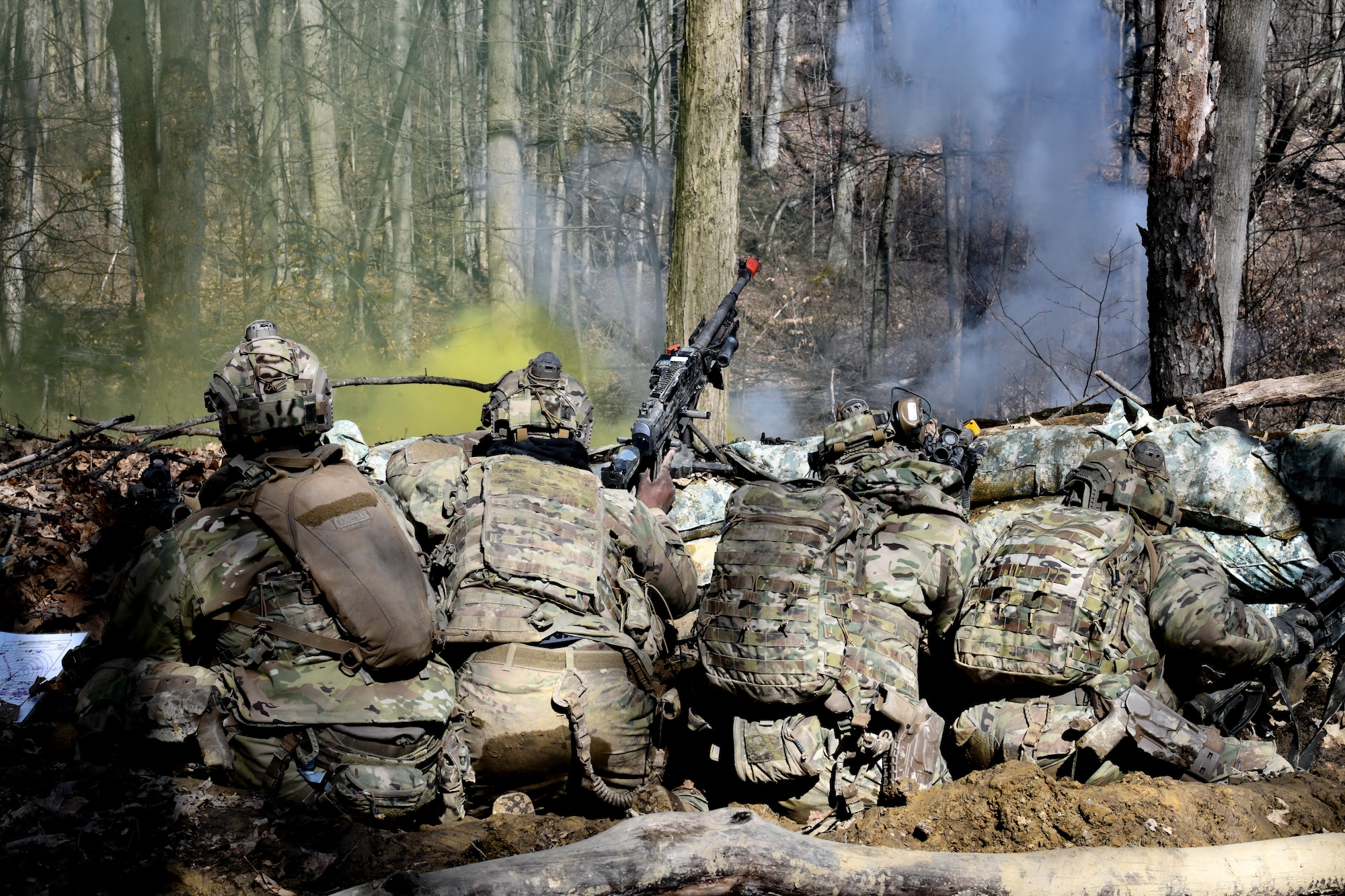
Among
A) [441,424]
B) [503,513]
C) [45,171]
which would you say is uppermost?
[45,171]

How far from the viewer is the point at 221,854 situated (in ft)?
8.34

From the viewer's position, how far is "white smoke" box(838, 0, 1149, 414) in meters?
19.6

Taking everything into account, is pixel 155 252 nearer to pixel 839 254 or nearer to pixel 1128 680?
pixel 1128 680

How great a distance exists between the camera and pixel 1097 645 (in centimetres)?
373

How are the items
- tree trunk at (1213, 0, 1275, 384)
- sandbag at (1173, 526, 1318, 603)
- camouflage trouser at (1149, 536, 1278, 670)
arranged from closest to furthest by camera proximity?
camouflage trouser at (1149, 536, 1278, 670) → sandbag at (1173, 526, 1318, 603) → tree trunk at (1213, 0, 1275, 384)

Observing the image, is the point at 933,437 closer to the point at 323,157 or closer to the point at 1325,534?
the point at 1325,534

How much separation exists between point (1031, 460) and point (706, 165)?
3035 millimetres

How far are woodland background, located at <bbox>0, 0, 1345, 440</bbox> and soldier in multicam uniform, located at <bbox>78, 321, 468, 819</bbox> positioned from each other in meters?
8.42

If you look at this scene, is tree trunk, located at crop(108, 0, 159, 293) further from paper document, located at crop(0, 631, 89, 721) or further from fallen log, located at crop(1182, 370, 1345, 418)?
fallen log, located at crop(1182, 370, 1345, 418)

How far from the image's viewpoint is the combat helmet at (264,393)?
3.13 metres

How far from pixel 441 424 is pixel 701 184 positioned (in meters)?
6.43

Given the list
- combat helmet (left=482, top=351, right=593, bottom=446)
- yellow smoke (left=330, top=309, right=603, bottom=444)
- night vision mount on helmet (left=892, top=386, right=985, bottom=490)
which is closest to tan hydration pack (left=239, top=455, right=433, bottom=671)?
combat helmet (left=482, top=351, right=593, bottom=446)

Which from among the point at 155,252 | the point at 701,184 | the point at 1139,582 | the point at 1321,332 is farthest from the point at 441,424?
the point at 1321,332

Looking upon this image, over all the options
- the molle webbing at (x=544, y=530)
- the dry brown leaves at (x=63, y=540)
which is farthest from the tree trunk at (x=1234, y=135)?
the dry brown leaves at (x=63, y=540)
